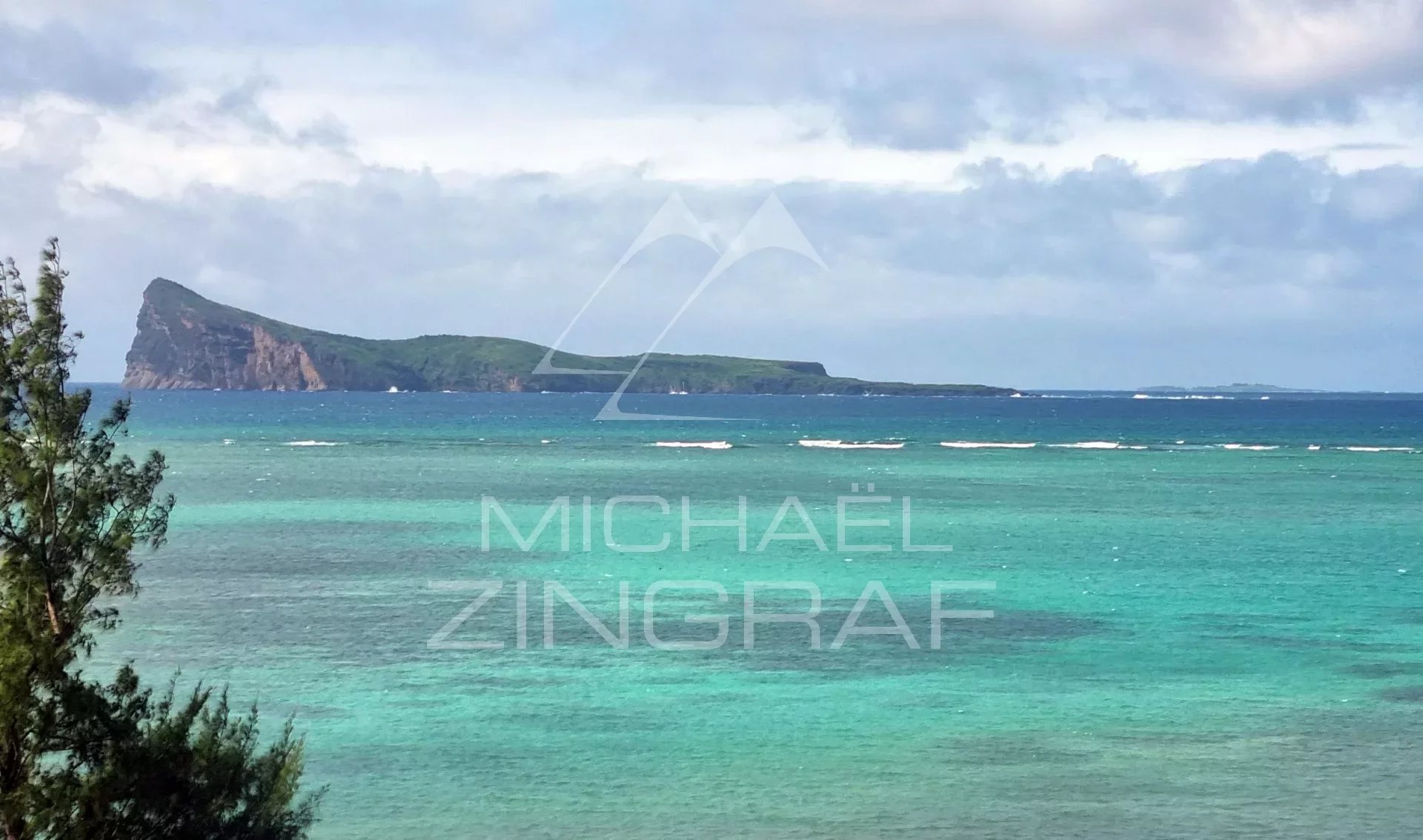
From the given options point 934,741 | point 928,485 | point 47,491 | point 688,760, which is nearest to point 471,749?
point 688,760

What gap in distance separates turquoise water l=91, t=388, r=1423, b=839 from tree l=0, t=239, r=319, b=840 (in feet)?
21.3

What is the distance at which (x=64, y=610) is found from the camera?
12039 mm

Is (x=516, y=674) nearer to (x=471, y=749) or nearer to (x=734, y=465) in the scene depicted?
(x=471, y=749)

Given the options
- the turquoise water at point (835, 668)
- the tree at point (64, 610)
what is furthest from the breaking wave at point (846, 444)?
the tree at point (64, 610)

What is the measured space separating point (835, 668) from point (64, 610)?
57.8 feet

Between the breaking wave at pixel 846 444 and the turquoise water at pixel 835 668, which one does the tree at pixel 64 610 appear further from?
the breaking wave at pixel 846 444

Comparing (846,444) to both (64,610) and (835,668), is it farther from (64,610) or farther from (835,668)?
(64,610)

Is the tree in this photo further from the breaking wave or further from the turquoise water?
the breaking wave

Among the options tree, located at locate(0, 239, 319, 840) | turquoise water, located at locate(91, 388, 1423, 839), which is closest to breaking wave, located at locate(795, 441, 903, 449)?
turquoise water, located at locate(91, 388, 1423, 839)

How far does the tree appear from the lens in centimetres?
1155

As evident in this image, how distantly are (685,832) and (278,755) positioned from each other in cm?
639

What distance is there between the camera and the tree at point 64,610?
1155 cm

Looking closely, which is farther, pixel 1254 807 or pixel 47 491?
pixel 1254 807

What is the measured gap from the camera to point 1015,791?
19.9m
